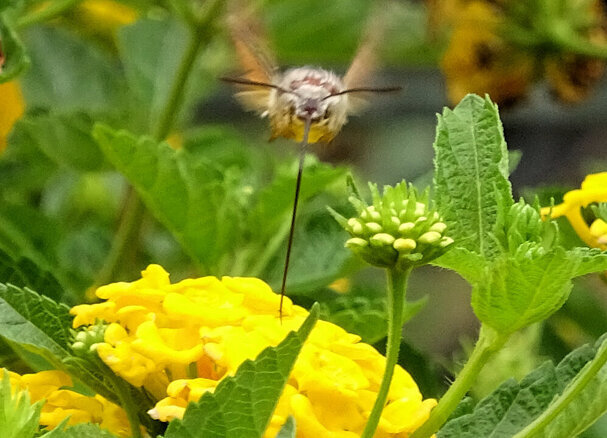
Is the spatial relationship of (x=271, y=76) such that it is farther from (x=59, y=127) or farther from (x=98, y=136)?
(x=59, y=127)

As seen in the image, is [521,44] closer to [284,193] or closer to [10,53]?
[284,193]

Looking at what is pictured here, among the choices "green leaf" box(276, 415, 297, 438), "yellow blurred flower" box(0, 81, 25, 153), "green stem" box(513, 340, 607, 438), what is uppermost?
"yellow blurred flower" box(0, 81, 25, 153)

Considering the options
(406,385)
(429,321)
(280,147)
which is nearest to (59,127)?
(406,385)

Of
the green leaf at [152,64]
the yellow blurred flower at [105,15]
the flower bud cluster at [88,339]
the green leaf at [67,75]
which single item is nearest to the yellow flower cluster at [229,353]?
the flower bud cluster at [88,339]

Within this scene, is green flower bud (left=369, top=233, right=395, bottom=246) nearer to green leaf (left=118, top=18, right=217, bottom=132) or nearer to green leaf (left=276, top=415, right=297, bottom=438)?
green leaf (left=276, top=415, right=297, bottom=438)

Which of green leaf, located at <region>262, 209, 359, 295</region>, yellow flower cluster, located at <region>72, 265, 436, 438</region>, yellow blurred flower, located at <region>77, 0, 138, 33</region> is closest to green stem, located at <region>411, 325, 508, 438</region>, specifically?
yellow flower cluster, located at <region>72, 265, 436, 438</region>

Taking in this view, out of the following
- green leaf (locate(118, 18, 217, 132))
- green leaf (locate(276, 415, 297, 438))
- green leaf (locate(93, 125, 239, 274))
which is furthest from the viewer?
green leaf (locate(118, 18, 217, 132))

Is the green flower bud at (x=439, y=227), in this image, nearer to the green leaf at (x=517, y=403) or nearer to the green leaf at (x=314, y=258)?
the green leaf at (x=517, y=403)
